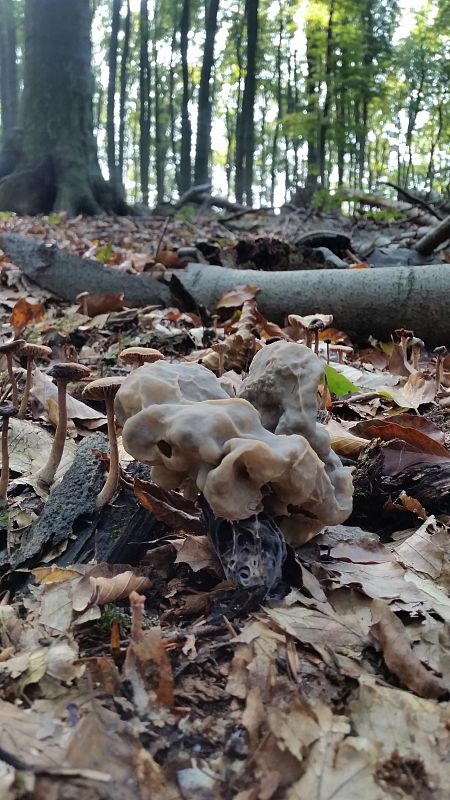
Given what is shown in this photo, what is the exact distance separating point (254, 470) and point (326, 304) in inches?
179

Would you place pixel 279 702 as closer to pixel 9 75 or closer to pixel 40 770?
pixel 40 770

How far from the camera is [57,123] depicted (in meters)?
14.9

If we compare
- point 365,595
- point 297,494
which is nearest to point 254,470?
point 297,494

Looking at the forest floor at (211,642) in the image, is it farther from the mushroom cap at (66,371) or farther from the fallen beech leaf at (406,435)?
the mushroom cap at (66,371)

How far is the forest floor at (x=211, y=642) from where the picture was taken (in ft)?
4.94

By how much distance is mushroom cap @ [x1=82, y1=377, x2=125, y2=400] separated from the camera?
2.50 m

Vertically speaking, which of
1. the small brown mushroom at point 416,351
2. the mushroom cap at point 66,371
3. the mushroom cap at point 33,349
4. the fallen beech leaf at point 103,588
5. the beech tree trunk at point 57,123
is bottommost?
the small brown mushroom at point 416,351

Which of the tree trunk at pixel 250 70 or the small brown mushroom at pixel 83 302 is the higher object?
the tree trunk at pixel 250 70

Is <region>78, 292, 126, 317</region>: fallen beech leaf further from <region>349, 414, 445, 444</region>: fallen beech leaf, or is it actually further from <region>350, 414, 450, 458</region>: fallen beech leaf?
<region>350, 414, 450, 458</region>: fallen beech leaf

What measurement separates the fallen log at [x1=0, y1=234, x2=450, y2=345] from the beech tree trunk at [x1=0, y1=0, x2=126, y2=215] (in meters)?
9.08

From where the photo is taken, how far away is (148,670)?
5.85 ft

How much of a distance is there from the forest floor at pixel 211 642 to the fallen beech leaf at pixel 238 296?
3.01 m

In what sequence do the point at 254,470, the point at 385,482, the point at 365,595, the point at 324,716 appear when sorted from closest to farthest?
the point at 324,716
the point at 254,470
the point at 365,595
the point at 385,482

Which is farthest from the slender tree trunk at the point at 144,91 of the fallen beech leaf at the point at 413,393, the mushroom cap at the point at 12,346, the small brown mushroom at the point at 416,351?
the mushroom cap at the point at 12,346
